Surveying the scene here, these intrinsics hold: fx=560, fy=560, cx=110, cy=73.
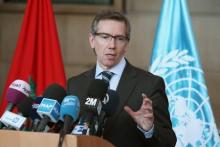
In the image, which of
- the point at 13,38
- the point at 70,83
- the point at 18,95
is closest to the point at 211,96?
the point at 13,38

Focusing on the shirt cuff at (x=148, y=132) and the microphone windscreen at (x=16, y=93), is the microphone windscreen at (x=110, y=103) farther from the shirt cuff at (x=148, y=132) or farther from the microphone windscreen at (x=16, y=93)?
the microphone windscreen at (x=16, y=93)

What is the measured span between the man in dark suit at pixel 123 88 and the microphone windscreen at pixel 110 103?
102 mm

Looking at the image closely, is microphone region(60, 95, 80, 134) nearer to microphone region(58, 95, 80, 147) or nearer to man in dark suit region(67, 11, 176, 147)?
microphone region(58, 95, 80, 147)

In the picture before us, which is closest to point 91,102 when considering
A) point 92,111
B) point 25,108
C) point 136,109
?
point 92,111

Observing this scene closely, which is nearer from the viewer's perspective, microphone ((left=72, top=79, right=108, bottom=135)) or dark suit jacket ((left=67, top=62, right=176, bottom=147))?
microphone ((left=72, top=79, right=108, bottom=135))

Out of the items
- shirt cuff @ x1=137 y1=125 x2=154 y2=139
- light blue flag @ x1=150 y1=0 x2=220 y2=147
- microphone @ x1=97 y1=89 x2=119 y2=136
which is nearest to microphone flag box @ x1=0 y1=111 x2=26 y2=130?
microphone @ x1=97 y1=89 x2=119 y2=136

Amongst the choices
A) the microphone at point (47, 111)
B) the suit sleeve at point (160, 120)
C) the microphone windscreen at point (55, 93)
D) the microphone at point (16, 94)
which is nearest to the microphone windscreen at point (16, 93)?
the microphone at point (16, 94)

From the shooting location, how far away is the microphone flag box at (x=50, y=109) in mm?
1943

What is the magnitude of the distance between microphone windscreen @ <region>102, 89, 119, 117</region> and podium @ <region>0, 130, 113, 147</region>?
38 cm

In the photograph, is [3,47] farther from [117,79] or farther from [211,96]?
[117,79]

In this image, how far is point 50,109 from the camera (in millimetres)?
1945

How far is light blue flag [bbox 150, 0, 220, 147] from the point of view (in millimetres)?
4188

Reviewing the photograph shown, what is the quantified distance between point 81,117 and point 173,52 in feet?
7.67

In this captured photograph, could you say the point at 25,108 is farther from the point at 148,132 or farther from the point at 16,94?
the point at 148,132
